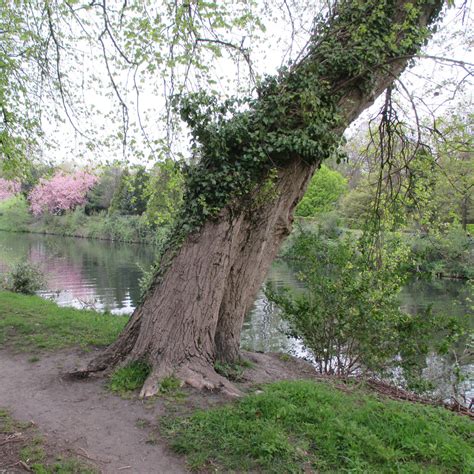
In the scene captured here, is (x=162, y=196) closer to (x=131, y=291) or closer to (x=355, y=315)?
(x=355, y=315)

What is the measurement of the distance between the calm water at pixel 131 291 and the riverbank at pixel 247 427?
337 centimetres

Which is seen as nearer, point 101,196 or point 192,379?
point 192,379

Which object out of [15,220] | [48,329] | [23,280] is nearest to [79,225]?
[15,220]

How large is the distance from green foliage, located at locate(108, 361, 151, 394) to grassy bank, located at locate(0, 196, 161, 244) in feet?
111

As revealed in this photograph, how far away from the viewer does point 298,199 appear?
5430 mm

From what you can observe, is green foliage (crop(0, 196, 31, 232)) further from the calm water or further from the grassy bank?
the calm water

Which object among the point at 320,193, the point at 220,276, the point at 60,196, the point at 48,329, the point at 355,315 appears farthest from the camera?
the point at 60,196

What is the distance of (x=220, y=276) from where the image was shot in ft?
15.9

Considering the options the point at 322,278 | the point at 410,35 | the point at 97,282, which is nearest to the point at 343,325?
the point at 322,278

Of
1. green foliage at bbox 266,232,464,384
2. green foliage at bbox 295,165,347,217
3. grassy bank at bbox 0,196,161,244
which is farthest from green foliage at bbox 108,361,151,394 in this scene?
grassy bank at bbox 0,196,161,244

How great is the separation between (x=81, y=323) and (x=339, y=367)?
4.77 meters

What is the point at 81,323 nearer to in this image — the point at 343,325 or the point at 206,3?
the point at 343,325

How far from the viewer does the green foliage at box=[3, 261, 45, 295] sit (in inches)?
529

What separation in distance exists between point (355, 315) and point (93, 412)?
397 centimetres
